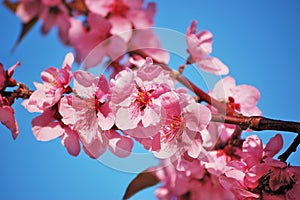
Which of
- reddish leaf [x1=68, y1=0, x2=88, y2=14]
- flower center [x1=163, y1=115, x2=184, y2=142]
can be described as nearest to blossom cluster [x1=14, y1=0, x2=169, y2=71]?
reddish leaf [x1=68, y1=0, x2=88, y2=14]

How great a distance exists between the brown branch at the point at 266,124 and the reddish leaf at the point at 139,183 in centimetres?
19

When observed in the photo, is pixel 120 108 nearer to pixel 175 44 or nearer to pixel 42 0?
pixel 175 44

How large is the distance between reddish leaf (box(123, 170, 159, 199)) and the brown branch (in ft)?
0.64

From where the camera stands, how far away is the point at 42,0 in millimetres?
799

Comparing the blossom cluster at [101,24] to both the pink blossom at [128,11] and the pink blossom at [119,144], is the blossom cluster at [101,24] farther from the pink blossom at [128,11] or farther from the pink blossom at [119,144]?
the pink blossom at [119,144]

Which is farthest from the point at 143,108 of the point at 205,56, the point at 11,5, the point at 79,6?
the point at 11,5

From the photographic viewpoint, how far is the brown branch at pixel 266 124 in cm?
46

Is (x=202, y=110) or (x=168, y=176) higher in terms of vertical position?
(x=168, y=176)

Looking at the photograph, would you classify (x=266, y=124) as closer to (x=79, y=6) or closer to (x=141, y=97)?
(x=141, y=97)

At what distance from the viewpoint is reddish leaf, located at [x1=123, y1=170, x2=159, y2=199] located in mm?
648

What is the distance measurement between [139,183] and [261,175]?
0.23 meters

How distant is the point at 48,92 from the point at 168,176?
50 centimetres

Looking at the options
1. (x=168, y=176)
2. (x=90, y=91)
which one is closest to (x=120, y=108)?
(x=90, y=91)

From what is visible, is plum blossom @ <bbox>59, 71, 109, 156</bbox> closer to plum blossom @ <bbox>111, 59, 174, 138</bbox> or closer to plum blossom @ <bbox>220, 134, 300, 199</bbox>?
plum blossom @ <bbox>111, 59, 174, 138</bbox>
